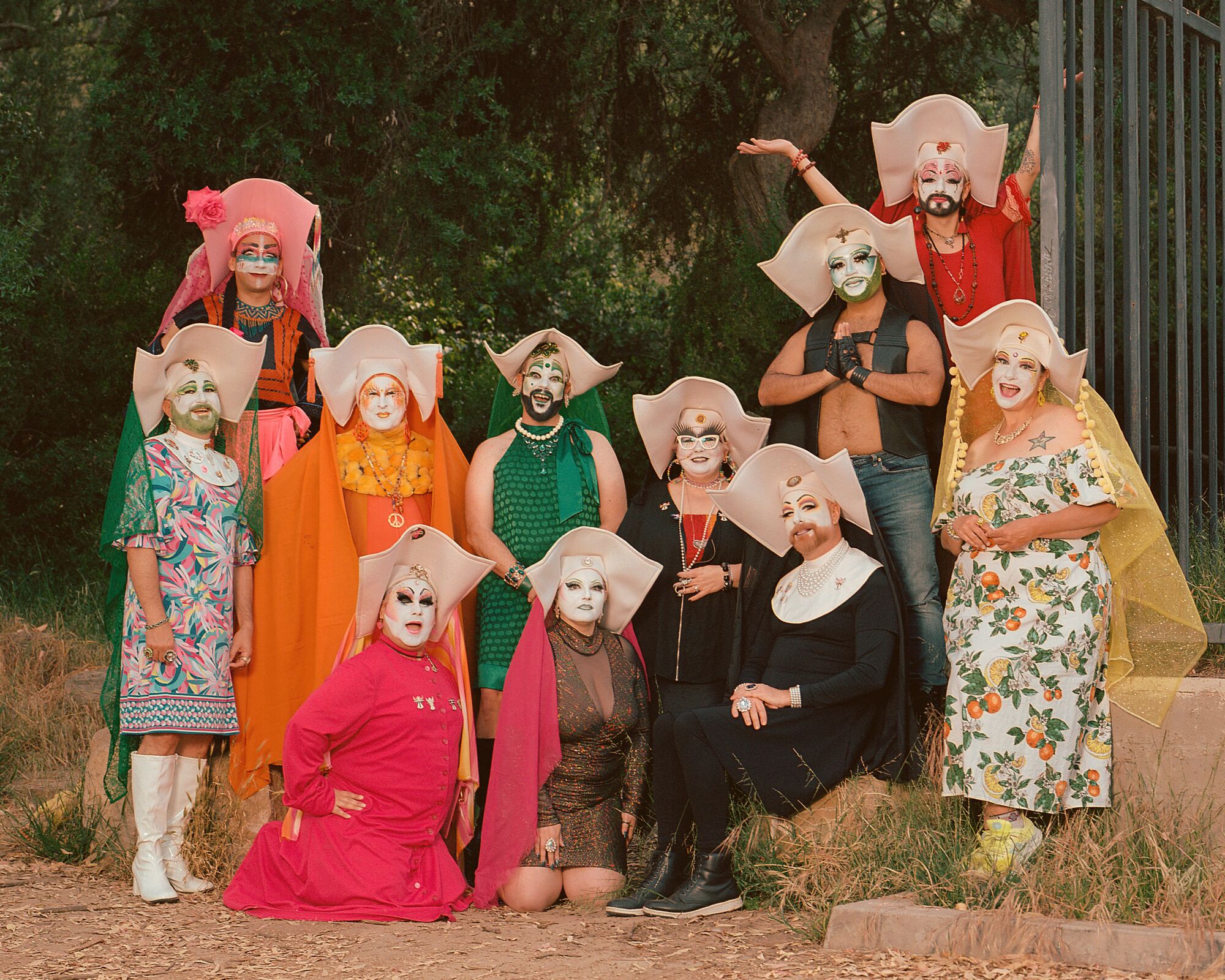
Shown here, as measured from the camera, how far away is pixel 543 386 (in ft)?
19.2

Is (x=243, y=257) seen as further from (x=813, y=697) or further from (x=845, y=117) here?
(x=845, y=117)

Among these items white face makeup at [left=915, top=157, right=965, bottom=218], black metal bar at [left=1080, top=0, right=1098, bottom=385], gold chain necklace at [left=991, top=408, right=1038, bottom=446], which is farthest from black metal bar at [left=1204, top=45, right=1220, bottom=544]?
gold chain necklace at [left=991, top=408, right=1038, bottom=446]

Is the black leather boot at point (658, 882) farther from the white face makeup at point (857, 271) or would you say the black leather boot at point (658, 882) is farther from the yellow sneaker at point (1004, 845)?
the white face makeup at point (857, 271)

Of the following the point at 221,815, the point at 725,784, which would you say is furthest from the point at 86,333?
the point at 725,784

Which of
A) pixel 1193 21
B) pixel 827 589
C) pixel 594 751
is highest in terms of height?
pixel 1193 21

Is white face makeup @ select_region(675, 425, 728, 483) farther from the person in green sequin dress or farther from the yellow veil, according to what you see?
the yellow veil

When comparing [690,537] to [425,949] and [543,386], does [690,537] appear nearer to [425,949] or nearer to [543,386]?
[543,386]

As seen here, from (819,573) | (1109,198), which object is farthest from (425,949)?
(1109,198)

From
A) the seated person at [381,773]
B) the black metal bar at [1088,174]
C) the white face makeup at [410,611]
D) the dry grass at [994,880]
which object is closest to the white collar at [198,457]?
the seated person at [381,773]

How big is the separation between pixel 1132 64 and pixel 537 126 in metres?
4.85

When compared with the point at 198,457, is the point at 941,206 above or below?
above

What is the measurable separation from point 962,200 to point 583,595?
7.42ft


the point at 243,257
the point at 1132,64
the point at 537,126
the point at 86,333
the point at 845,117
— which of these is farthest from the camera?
the point at 86,333

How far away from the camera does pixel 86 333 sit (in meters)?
11.7
